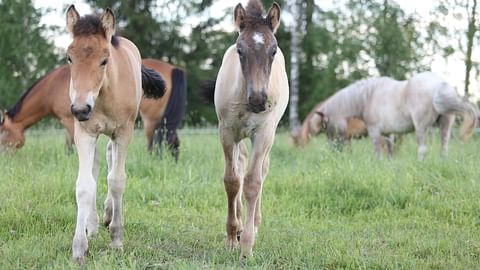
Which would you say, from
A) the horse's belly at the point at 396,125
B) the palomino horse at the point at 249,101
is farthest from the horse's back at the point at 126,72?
the horse's belly at the point at 396,125

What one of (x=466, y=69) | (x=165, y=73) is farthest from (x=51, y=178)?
(x=466, y=69)

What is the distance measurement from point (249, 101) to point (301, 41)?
70.9 feet

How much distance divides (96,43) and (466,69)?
43.4 ft

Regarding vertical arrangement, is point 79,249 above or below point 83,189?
below

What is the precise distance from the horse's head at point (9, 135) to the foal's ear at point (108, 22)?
5.57 meters

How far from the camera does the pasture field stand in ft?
14.8

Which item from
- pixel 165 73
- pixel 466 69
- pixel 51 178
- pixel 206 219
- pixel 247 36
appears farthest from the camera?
pixel 466 69

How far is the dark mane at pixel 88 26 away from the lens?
4.46 metres

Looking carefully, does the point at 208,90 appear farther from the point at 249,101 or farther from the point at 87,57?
the point at 87,57

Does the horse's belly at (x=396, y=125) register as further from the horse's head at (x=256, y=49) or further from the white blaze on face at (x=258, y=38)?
the white blaze on face at (x=258, y=38)

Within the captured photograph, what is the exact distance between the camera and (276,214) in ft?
21.7

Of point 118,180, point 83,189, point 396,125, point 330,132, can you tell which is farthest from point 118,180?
point 330,132

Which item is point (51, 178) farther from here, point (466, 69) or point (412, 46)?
point (412, 46)

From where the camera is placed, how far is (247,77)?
15.1 ft
